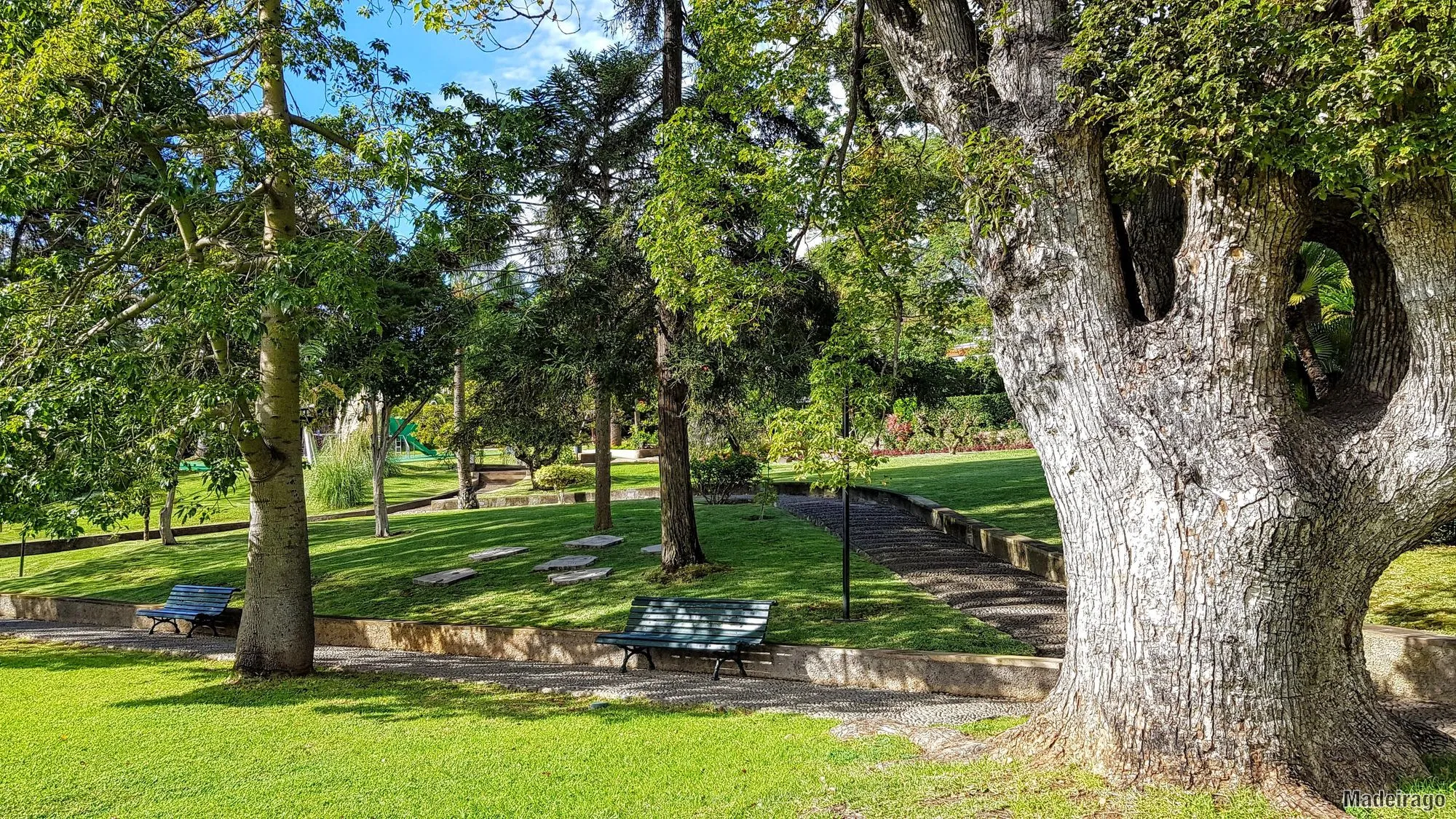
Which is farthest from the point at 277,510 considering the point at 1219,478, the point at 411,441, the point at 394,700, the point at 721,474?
the point at 411,441

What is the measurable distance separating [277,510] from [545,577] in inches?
175

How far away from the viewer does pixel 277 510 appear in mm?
9148

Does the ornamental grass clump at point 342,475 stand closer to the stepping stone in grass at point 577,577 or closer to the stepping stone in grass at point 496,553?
the stepping stone in grass at point 496,553

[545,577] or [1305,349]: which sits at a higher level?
[1305,349]

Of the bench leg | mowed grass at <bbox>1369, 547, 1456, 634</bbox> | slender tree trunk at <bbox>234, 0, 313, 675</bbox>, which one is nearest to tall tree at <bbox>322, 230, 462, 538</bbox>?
slender tree trunk at <bbox>234, 0, 313, 675</bbox>

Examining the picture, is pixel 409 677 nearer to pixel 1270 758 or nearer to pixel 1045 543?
pixel 1270 758

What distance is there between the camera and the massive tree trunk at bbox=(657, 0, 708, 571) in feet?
39.7

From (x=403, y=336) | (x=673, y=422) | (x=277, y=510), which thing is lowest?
(x=277, y=510)

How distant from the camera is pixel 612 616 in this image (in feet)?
34.2

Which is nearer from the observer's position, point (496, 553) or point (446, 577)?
point (446, 577)

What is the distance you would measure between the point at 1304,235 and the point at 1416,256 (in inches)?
25.0

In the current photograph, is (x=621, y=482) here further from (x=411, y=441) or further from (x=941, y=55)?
(x=941, y=55)

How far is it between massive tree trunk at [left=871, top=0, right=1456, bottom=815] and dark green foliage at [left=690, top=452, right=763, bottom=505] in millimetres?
15912

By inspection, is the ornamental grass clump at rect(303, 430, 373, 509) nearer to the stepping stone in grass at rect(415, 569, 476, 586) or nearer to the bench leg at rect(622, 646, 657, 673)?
the stepping stone in grass at rect(415, 569, 476, 586)
